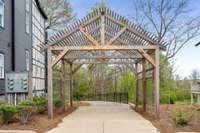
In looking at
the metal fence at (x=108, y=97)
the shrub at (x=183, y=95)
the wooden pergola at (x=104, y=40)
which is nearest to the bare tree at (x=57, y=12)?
the metal fence at (x=108, y=97)

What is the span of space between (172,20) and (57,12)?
1642cm

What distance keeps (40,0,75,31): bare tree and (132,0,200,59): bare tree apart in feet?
43.2

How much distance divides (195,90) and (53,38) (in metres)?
13.7

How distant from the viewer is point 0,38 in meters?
17.8

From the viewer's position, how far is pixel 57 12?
39.8 m

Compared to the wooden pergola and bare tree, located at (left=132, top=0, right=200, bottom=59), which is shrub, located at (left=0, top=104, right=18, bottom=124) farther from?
bare tree, located at (left=132, top=0, right=200, bottom=59)

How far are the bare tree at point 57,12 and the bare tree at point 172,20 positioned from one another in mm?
13158

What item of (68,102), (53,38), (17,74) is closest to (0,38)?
(17,74)

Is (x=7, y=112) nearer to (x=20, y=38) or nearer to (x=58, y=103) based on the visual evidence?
(x=58, y=103)

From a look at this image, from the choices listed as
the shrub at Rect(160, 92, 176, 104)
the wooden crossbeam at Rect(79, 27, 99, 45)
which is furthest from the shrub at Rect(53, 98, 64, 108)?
the shrub at Rect(160, 92, 176, 104)

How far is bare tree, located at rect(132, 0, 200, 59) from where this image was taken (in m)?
27.1

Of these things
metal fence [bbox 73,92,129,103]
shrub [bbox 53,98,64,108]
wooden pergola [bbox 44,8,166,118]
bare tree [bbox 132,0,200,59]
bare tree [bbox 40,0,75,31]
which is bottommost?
metal fence [bbox 73,92,129,103]

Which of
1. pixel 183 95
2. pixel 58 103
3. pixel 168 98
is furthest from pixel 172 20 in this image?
pixel 58 103

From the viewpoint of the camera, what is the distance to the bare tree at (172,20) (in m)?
27.1
